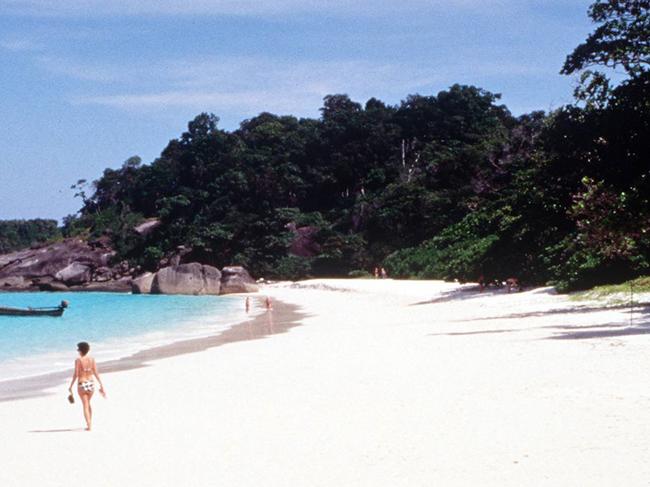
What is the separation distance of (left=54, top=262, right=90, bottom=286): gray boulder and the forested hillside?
3992 mm

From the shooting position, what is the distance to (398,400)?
8656 mm

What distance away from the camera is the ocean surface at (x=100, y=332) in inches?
731

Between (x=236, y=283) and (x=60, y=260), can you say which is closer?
(x=236, y=283)

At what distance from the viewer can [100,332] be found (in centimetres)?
2695

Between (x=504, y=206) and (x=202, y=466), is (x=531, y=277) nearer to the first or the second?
(x=504, y=206)

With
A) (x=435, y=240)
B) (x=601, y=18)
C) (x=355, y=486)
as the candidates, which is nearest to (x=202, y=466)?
(x=355, y=486)

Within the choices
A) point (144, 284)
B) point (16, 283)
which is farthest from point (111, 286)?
point (144, 284)

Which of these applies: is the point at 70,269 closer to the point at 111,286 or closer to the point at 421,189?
the point at 111,286

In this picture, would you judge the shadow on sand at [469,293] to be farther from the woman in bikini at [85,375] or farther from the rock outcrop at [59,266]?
the rock outcrop at [59,266]

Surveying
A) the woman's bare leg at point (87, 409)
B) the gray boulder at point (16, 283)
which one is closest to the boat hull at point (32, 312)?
the woman's bare leg at point (87, 409)

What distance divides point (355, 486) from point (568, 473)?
1610mm

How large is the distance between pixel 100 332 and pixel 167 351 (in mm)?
10046

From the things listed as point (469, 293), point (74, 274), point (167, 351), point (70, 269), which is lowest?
point (167, 351)

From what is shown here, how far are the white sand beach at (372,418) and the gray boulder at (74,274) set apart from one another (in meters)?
60.7
